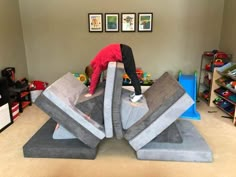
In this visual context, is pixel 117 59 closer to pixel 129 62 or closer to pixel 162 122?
pixel 129 62

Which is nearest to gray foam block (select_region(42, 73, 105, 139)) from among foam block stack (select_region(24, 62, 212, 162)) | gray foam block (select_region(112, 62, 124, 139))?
foam block stack (select_region(24, 62, 212, 162))

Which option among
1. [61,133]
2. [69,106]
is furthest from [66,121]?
[61,133]

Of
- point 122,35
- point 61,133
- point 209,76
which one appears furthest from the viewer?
point 122,35

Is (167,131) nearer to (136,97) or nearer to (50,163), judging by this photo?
(136,97)

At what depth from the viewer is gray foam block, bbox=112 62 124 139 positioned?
234cm

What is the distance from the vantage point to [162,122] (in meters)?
2.35

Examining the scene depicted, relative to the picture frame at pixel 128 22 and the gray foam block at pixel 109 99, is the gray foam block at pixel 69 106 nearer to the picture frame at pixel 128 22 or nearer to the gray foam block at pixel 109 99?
the gray foam block at pixel 109 99

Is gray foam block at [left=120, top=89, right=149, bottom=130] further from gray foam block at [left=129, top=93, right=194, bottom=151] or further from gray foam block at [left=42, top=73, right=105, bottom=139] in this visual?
gray foam block at [left=42, top=73, right=105, bottom=139]

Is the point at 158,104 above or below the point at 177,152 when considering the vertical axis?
above

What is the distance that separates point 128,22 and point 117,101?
2543 millimetres

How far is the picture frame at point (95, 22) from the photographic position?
14.5ft

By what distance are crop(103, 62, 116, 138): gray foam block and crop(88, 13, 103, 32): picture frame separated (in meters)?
2.33

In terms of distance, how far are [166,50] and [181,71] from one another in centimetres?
56

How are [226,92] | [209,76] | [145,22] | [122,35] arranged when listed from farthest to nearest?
[122,35] → [145,22] → [209,76] → [226,92]
